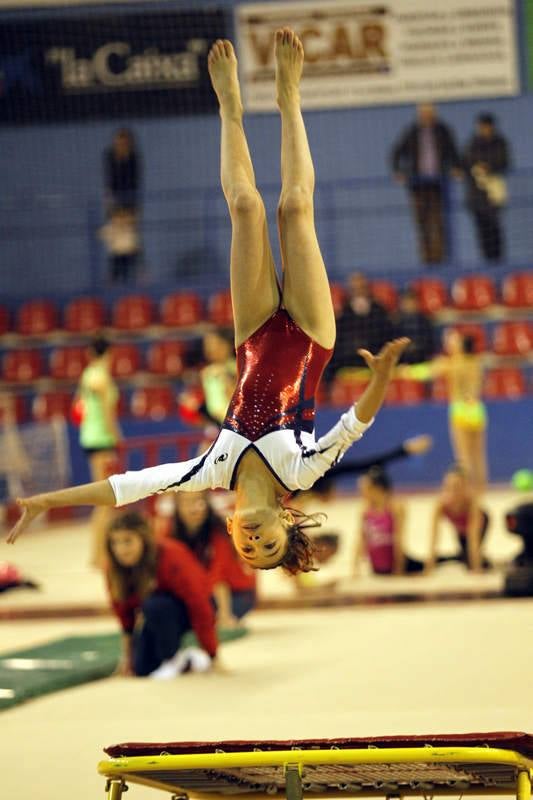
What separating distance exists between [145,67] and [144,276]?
2.67 meters

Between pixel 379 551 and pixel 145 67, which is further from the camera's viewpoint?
pixel 145 67

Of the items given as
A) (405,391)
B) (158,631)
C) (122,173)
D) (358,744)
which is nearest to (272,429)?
(358,744)

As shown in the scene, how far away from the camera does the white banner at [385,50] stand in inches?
595

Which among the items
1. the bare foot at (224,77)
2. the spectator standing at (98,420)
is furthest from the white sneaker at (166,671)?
the spectator standing at (98,420)

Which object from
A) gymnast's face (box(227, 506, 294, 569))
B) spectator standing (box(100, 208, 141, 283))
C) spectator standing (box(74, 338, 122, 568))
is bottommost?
gymnast's face (box(227, 506, 294, 569))

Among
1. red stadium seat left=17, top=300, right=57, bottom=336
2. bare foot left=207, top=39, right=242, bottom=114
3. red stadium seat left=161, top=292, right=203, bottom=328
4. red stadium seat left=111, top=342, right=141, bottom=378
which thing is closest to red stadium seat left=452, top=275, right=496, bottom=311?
red stadium seat left=161, top=292, right=203, bottom=328

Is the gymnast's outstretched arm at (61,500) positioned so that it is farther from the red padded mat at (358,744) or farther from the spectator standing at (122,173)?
the spectator standing at (122,173)

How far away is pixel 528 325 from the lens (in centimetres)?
1581

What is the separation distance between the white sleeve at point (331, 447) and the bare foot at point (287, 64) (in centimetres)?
149

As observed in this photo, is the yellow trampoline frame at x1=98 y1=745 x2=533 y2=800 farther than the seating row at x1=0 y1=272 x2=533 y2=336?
No

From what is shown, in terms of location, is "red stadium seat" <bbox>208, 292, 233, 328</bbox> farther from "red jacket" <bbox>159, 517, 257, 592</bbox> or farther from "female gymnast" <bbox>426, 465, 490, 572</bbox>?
"red jacket" <bbox>159, 517, 257, 592</bbox>

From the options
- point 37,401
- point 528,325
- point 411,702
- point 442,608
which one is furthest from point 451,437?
point 411,702

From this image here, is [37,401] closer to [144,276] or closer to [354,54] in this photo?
[144,276]

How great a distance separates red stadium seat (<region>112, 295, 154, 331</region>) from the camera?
16.1m
